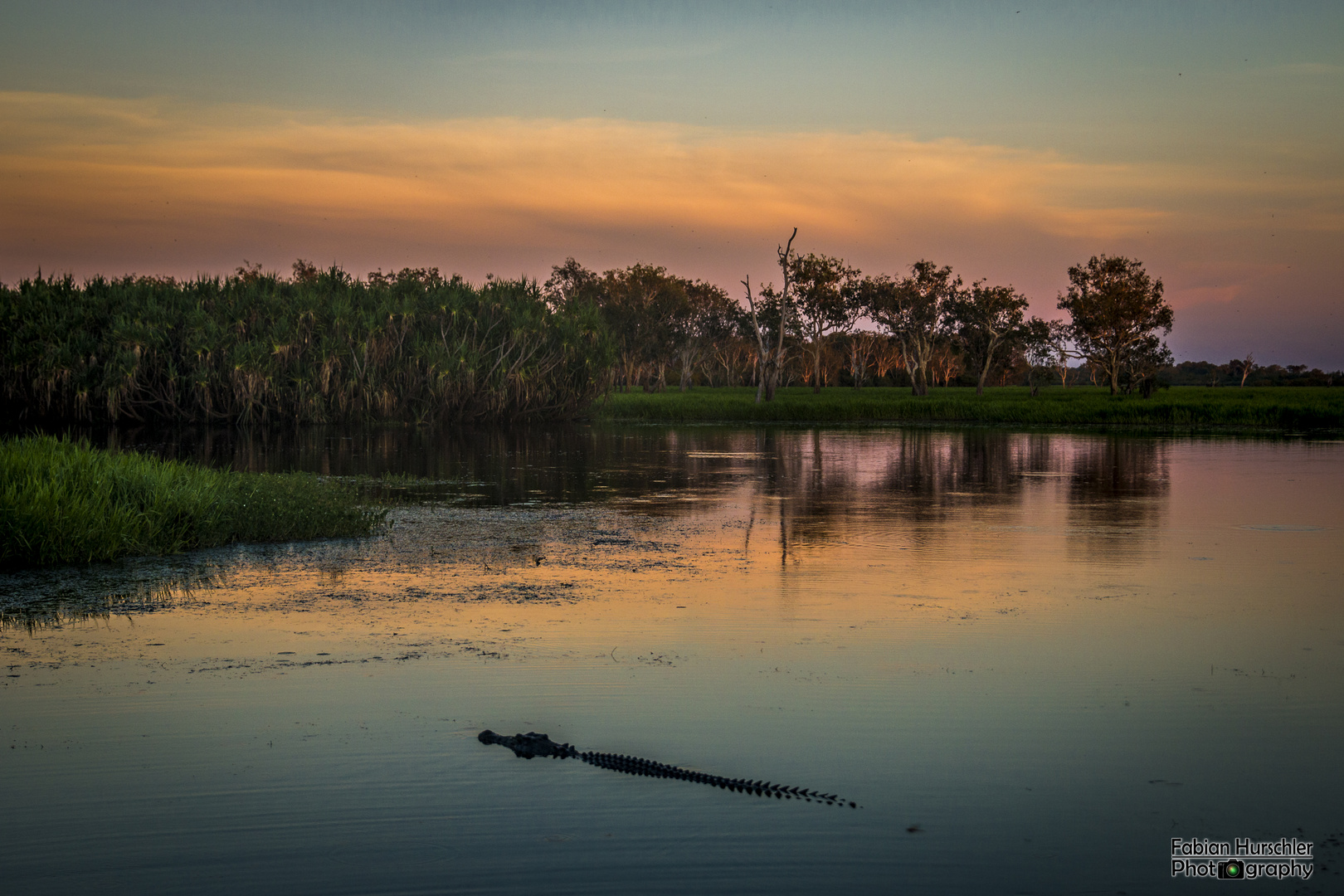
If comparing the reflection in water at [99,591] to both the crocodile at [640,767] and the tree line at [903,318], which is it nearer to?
the crocodile at [640,767]

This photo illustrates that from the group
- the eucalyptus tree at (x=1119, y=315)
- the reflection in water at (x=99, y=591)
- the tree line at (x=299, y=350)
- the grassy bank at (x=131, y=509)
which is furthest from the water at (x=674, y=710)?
the eucalyptus tree at (x=1119, y=315)

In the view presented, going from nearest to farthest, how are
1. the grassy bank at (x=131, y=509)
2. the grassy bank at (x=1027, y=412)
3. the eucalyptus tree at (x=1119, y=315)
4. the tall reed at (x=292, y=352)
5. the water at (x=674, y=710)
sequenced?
the water at (x=674, y=710), the grassy bank at (x=131, y=509), the tall reed at (x=292, y=352), the grassy bank at (x=1027, y=412), the eucalyptus tree at (x=1119, y=315)

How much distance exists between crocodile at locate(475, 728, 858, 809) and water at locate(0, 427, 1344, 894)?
76 millimetres

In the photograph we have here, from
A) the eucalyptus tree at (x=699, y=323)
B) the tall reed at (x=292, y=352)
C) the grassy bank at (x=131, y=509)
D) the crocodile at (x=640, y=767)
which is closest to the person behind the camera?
the crocodile at (x=640, y=767)

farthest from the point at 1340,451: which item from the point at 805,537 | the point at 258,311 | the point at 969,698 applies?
the point at 258,311

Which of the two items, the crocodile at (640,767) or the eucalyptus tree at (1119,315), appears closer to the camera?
the crocodile at (640,767)

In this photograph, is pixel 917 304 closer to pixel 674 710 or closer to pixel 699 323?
pixel 699 323

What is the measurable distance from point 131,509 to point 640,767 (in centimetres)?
962

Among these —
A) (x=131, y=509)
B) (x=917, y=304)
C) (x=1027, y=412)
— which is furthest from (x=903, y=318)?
(x=131, y=509)

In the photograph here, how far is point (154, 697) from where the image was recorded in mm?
7598

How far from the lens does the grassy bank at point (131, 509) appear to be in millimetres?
12242

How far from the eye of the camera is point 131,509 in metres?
13.3

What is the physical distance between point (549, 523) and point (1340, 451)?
1115 inches

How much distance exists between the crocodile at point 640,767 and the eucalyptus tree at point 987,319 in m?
80.0
